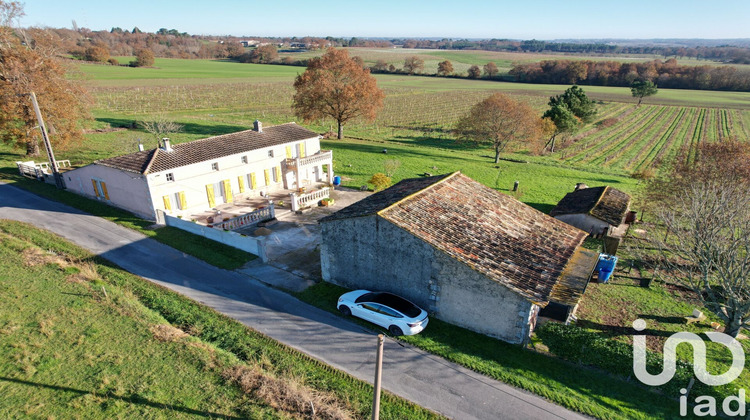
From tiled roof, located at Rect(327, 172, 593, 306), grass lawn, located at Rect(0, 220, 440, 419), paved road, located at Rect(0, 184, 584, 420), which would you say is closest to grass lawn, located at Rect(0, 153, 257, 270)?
paved road, located at Rect(0, 184, 584, 420)

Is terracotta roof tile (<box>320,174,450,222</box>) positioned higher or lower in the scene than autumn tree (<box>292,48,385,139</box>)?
lower

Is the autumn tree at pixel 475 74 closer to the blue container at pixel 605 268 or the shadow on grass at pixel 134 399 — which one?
the blue container at pixel 605 268

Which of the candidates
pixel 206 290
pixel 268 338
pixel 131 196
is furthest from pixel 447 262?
pixel 131 196

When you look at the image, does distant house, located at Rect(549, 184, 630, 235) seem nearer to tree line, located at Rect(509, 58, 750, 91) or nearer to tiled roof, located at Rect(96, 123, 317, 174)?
tiled roof, located at Rect(96, 123, 317, 174)

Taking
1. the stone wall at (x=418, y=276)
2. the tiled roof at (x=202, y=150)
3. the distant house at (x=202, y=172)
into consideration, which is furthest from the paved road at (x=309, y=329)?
the tiled roof at (x=202, y=150)

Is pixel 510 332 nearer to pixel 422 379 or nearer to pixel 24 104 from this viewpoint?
pixel 422 379

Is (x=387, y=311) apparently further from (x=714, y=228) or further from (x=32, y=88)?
(x=32, y=88)
